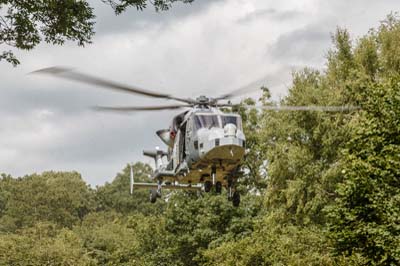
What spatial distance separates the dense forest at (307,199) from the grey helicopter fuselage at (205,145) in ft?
13.4

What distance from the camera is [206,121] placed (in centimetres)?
1480

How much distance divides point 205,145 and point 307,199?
41.3ft

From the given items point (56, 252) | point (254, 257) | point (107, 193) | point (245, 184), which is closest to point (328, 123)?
point (254, 257)

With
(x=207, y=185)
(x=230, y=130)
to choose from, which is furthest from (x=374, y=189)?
(x=230, y=130)

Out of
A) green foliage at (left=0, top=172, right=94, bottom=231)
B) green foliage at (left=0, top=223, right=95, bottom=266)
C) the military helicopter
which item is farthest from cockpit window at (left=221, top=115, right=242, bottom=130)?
green foliage at (left=0, top=172, right=94, bottom=231)

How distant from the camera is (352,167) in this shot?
17609mm

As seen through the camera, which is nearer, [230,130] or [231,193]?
[230,130]

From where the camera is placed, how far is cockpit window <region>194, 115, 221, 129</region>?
48.1 ft

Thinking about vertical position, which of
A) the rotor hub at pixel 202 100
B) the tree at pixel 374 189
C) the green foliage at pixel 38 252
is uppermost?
the rotor hub at pixel 202 100

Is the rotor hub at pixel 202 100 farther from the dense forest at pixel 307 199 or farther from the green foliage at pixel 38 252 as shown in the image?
the green foliage at pixel 38 252

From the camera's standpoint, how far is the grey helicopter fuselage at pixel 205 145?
14062 millimetres

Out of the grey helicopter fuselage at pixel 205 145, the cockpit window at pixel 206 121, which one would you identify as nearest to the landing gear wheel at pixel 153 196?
the grey helicopter fuselage at pixel 205 145

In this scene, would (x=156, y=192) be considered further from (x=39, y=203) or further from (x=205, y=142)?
(x=39, y=203)

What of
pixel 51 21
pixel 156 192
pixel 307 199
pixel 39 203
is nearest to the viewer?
pixel 51 21
